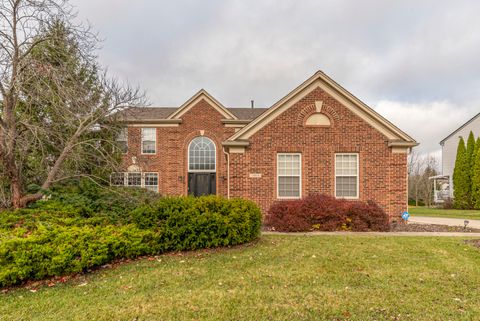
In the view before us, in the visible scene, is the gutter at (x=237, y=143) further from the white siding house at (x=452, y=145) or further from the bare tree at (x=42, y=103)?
the white siding house at (x=452, y=145)

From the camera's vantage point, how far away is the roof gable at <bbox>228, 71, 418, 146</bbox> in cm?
1170

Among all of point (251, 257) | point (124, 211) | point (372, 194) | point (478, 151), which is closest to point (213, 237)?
point (251, 257)

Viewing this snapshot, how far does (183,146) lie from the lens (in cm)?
1830

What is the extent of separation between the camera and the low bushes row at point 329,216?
386 inches

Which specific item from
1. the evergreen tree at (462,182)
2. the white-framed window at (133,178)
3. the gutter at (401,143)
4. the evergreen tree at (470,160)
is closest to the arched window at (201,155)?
the white-framed window at (133,178)

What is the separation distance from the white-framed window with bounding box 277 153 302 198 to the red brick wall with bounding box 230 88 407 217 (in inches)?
8.0

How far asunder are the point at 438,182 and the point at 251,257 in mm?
38021

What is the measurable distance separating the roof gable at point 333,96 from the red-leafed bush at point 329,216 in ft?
11.6

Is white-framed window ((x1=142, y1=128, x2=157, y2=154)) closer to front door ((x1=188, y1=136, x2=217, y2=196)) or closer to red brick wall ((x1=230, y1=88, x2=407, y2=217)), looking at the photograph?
front door ((x1=188, y1=136, x2=217, y2=196))

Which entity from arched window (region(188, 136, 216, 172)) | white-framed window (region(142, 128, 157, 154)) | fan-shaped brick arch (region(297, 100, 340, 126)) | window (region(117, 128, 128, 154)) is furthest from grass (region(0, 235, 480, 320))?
white-framed window (region(142, 128, 157, 154))

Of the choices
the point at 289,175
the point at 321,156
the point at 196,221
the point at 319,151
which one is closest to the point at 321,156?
the point at 321,156

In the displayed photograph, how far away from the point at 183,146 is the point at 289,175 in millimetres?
8812

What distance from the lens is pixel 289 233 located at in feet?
30.3

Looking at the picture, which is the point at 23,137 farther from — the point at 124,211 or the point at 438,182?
the point at 438,182
